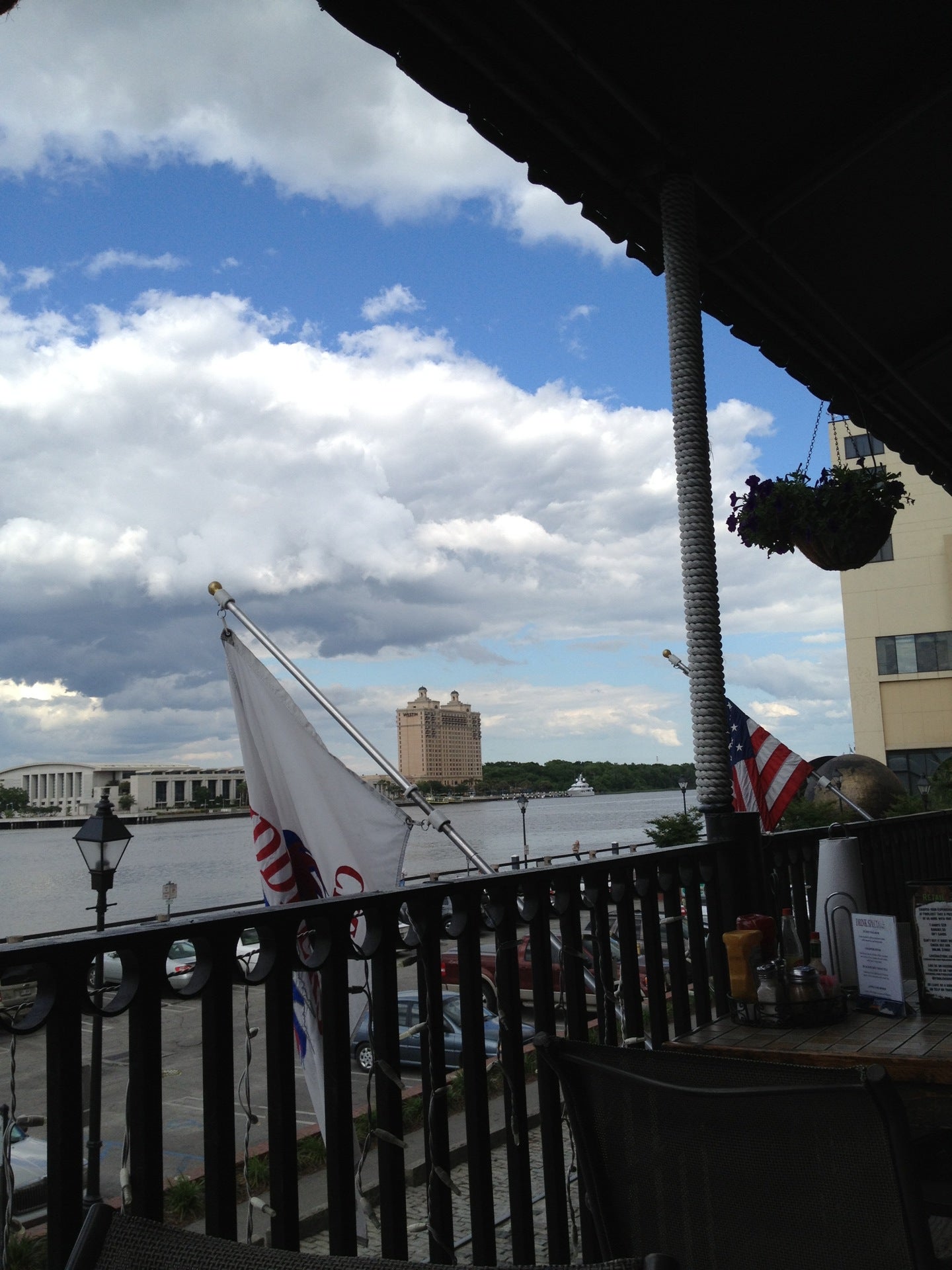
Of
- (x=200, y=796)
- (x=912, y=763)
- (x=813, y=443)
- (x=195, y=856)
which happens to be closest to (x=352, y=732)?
(x=813, y=443)

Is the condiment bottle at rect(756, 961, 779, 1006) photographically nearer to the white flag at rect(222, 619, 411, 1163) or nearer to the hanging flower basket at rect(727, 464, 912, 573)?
the white flag at rect(222, 619, 411, 1163)

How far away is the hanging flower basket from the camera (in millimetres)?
4020

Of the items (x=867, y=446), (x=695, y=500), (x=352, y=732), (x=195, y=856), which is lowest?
(x=195, y=856)

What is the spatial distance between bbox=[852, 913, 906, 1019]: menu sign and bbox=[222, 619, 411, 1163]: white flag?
1.30 meters

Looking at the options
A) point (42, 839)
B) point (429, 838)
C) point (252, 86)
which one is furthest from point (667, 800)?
point (252, 86)

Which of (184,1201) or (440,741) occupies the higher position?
(440,741)

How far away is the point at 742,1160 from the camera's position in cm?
106

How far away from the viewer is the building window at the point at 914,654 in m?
30.0

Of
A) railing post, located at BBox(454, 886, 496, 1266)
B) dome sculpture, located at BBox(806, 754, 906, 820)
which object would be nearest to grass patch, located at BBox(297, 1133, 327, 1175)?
railing post, located at BBox(454, 886, 496, 1266)

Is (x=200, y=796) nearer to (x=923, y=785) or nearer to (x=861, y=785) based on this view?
Answer: (x=861, y=785)

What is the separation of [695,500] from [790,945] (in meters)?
1.37

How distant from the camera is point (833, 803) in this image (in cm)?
2083

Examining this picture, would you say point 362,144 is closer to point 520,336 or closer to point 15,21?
point 15,21

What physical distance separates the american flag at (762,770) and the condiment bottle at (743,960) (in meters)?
3.06
